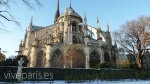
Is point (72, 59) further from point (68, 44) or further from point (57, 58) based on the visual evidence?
point (68, 44)

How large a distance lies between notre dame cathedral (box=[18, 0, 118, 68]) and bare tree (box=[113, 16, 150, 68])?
1239 cm

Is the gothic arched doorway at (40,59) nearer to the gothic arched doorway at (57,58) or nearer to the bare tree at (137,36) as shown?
the gothic arched doorway at (57,58)

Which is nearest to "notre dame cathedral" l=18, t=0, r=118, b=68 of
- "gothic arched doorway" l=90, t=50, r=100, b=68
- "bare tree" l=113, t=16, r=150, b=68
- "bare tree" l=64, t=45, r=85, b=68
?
"gothic arched doorway" l=90, t=50, r=100, b=68

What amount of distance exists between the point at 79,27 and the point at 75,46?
1093 cm

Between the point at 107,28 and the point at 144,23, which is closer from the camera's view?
the point at 144,23

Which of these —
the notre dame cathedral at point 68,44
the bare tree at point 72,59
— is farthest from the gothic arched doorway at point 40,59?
the bare tree at point 72,59

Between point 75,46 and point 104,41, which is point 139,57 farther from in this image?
point 104,41

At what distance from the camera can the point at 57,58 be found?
34656 millimetres

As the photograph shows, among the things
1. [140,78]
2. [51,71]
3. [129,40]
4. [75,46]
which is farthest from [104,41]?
[51,71]

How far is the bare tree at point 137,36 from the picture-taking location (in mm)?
22422

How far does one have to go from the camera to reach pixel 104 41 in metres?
44.8

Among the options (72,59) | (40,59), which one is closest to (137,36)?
(72,59)

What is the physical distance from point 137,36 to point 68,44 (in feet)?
58.3

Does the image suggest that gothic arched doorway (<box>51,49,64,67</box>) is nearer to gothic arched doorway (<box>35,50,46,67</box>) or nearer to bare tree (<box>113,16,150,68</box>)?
gothic arched doorway (<box>35,50,46,67</box>)
